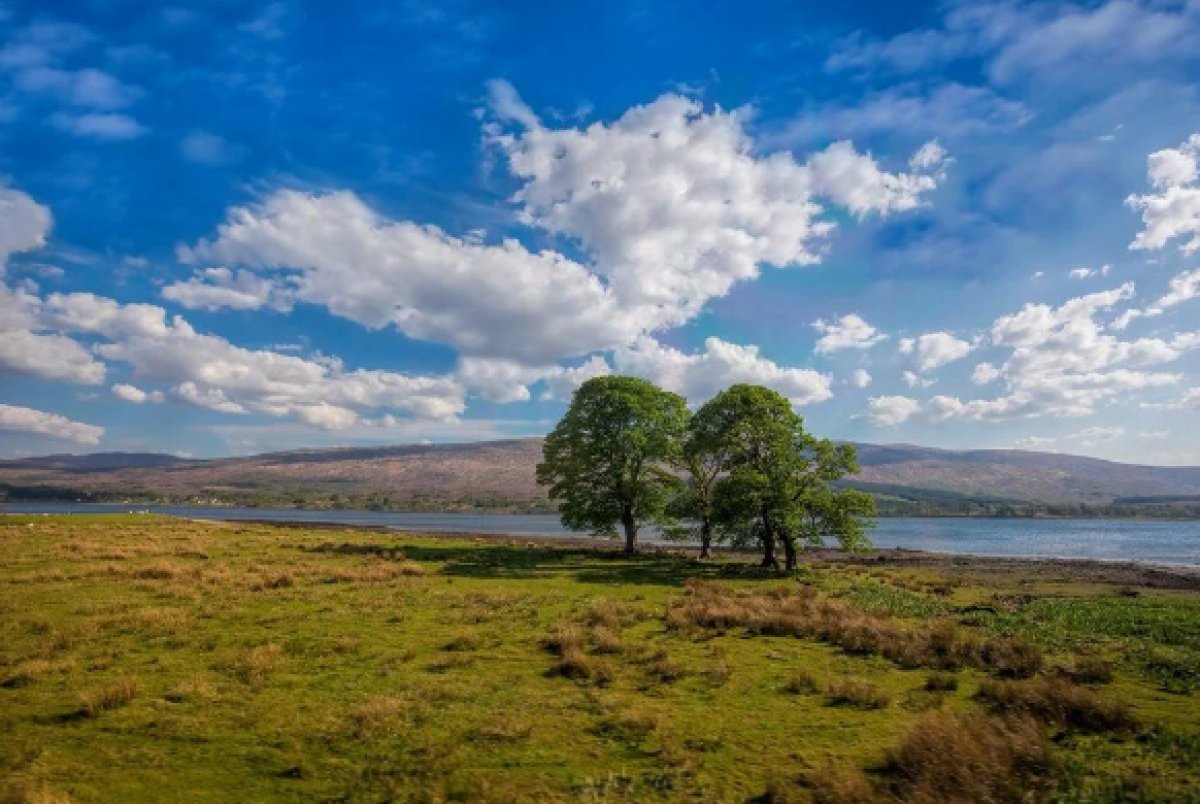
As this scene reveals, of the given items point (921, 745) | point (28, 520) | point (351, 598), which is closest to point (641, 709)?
point (921, 745)

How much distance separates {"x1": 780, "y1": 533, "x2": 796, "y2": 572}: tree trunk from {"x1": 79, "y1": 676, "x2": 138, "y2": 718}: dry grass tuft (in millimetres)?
35155

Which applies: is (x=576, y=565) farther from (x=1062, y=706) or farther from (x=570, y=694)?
(x=1062, y=706)

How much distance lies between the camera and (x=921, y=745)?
9875 millimetres

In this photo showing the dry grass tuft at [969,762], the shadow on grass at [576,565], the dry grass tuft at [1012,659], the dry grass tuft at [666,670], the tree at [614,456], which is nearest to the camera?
the dry grass tuft at [969,762]

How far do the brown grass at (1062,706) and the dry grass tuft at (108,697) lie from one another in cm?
1852

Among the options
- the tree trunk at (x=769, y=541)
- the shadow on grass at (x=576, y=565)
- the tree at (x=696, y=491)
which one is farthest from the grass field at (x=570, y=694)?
the tree at (x=696, y=491)

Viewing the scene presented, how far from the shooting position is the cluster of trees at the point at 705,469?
40000mm

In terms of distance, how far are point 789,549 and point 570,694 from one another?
2978 centimetres

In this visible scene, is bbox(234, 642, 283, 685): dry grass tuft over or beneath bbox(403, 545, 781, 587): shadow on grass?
over

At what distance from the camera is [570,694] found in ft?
46.3

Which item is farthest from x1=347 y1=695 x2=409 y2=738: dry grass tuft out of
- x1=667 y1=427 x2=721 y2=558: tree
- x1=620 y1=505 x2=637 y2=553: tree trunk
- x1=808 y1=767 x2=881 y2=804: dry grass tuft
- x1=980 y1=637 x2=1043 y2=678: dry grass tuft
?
x1=620 y1=505 x2=637 y2=553: tree trunk

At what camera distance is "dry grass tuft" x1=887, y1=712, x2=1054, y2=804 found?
8734 millimetres

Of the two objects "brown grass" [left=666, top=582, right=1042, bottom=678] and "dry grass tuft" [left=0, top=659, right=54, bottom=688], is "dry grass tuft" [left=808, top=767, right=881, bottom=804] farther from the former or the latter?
"dry grass tuft" [left=0, top=659, right=54, bottom=688]

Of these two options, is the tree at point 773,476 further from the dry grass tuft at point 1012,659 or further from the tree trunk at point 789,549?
the dry grass tuft at point 1012,659
